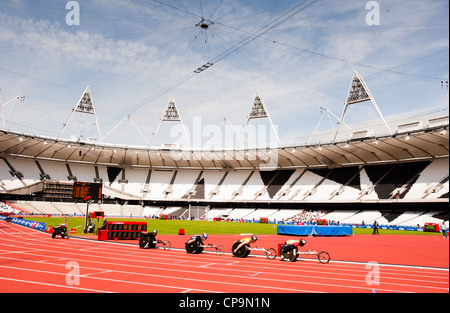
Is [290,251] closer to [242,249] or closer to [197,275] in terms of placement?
[242,249]

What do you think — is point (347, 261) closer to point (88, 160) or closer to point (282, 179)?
point (282, 179)

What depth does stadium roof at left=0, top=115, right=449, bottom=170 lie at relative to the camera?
48094 millimetres

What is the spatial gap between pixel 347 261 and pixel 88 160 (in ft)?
231

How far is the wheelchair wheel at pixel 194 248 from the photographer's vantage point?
49.6ft

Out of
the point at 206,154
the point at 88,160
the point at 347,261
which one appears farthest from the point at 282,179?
the point at 347,261

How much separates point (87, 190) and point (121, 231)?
8390mm

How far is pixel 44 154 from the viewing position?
67.4 meters

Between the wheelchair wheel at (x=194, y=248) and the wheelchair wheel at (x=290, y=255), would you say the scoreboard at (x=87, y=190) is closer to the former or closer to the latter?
the wheelchair wheel at (x=194, y=248)

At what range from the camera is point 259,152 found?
210ft

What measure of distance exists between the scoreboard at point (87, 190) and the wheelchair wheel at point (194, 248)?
→ 14716mm

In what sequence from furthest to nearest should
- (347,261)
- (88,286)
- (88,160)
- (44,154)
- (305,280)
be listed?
1. (88,160)
2. (44,154)
3. (347,261)
4. (305,280)
5. (88,286)

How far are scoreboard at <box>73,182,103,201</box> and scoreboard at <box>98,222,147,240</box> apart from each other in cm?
650

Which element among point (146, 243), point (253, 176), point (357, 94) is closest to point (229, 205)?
point (253, 176)

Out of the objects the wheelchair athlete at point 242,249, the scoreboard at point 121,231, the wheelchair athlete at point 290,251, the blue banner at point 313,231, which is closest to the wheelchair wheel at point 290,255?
the wheelchair athlete at point 290,251
